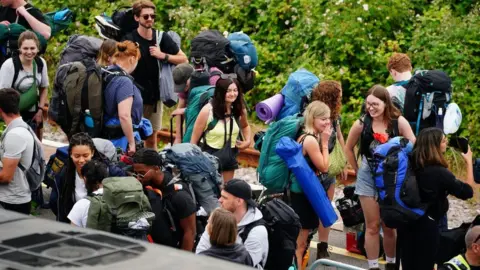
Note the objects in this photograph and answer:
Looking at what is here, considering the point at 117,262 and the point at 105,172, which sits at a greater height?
the point at 117,262

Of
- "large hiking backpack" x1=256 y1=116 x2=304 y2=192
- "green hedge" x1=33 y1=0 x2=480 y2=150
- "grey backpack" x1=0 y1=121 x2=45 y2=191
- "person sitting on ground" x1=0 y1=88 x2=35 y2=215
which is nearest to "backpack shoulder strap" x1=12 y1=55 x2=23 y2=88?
"person sitting on ground" x1=0 y1=88 x2=35 y2=215

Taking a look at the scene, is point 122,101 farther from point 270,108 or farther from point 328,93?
point 328,93

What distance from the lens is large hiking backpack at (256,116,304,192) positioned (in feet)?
32.9

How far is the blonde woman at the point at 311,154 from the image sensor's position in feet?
32.5

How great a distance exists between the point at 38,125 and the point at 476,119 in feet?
18.7

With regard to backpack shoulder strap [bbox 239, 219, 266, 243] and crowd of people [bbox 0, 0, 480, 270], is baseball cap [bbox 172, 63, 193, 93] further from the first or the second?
backpack shoulder strap [bbox 239, 219, 266, 243]

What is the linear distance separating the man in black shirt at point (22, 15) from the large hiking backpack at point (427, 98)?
13.9 ft

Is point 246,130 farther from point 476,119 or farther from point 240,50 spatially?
point 476,119

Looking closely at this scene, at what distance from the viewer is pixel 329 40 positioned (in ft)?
52.9

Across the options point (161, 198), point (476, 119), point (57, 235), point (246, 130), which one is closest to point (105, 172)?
point (161, 198)

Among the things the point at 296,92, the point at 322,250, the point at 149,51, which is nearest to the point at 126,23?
the point at 149,51

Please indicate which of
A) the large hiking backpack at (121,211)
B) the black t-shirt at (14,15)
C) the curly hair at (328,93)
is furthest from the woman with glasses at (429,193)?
the black t-shirt at (14,15)

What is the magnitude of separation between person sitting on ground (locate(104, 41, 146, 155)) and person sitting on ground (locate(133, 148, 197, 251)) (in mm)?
1652

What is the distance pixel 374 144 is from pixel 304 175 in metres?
0.79
